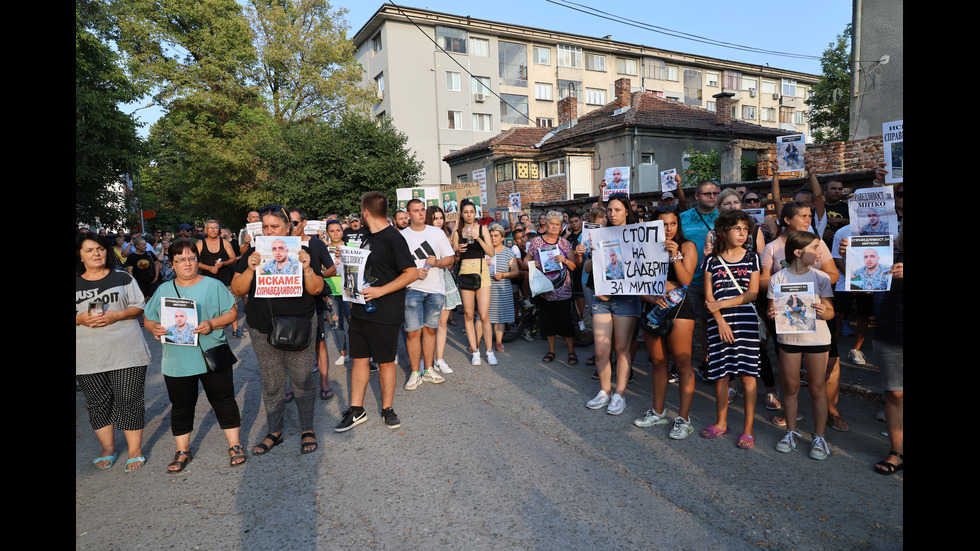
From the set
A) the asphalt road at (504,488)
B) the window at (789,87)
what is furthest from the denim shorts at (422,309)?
the window at (789,87)

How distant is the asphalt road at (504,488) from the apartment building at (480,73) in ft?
109

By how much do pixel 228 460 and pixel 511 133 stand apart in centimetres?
3015

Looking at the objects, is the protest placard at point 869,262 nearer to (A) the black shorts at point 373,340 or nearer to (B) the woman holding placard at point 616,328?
(B) the woman holding placard at point 616,328

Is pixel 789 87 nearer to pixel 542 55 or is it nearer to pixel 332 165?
pixel 542 55

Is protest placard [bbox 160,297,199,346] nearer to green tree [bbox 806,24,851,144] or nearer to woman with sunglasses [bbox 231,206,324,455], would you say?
woman with sunglasses [bbox 231,206,324,455]

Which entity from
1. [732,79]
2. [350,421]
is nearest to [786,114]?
[732,79]

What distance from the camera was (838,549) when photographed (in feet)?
9.51

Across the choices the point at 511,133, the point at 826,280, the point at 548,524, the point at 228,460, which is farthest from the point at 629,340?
the point at 511,133

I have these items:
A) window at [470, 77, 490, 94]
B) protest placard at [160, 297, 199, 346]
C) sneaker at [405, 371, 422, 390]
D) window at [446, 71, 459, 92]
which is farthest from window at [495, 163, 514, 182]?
protest placard at [160, 297, 199, 346]

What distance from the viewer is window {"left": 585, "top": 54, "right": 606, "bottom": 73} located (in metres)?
44.5

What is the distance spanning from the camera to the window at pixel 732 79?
50.7 m

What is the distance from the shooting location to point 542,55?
4278 cm

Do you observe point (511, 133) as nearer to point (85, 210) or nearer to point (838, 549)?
point (85, 210)

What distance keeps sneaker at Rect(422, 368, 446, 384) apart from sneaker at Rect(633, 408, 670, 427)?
2.55 meters
